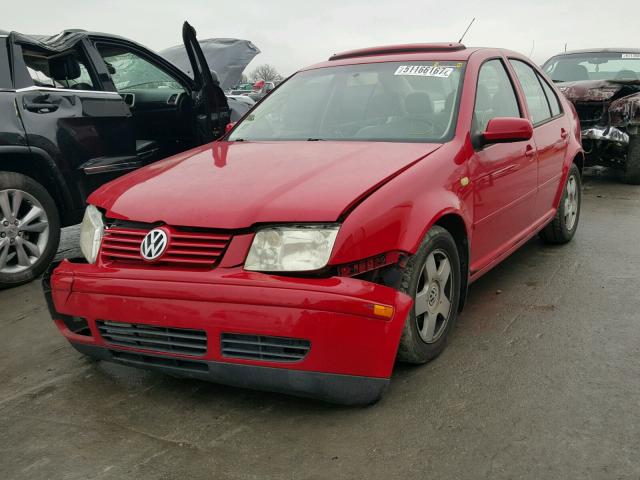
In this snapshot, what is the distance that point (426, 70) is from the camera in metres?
3.76

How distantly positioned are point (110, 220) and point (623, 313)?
108 inches

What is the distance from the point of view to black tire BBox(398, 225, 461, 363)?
2.69 metres

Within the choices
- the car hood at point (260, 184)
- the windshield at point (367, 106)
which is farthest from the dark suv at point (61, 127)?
the car hood at point (260, 184)

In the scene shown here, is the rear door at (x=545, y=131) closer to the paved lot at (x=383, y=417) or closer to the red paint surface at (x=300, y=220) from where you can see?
the red paint surface at (x=300, y=220)

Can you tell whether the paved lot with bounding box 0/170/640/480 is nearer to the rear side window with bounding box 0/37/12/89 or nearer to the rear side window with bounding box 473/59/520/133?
the rear side window with bounding box 473/59/520/133

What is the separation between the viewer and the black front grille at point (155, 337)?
2529 mm

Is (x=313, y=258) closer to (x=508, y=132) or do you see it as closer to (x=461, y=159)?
(x=461, y=159)

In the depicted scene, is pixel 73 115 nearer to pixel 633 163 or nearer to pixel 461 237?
pixel 461 237

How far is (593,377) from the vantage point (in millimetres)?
2842

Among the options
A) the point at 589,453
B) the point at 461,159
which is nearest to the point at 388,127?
the point at 461,159

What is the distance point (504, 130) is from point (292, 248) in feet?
4.93

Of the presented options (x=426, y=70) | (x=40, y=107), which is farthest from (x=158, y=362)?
(x=40, y=107)

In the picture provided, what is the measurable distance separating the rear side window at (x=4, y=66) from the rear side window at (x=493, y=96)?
3059mm

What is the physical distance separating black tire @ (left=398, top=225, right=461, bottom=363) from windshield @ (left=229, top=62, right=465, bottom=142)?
60 cm
